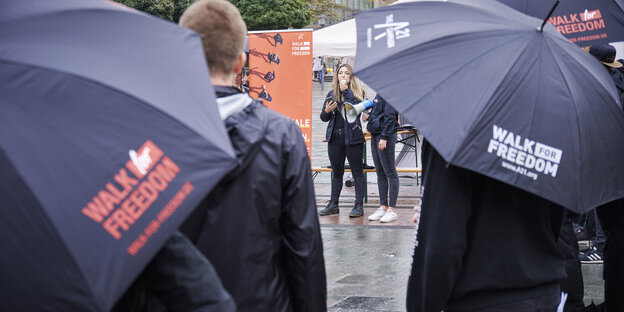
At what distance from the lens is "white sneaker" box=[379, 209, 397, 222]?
30.9 feet

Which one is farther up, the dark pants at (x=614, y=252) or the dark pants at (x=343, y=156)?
the dark pants at (x=614, y=252)

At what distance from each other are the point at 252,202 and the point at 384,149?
679 cm

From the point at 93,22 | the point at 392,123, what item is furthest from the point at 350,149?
the point at 93,22

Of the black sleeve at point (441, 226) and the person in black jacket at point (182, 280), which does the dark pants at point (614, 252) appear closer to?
the black sleeve at point (441, 226)

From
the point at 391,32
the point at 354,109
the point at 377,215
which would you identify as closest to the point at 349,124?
the point at 354,109

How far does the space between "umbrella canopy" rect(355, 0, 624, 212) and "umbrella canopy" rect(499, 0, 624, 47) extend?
1.17 metres

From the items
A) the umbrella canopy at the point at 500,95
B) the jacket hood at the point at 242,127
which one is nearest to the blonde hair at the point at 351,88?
the umbrella canopy at the point at 500,95

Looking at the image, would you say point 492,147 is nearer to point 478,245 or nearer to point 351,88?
point 478,245

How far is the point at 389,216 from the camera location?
31.0 ft

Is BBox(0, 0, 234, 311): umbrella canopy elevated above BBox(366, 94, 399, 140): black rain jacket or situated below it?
above

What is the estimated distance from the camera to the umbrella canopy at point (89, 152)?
1.71 m

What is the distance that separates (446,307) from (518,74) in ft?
3.09

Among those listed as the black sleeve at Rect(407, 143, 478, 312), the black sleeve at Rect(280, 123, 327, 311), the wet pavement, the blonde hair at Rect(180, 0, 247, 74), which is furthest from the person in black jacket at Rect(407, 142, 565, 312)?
the wet pavement

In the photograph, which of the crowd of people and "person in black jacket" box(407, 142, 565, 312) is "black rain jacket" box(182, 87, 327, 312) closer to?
the crowd of people
